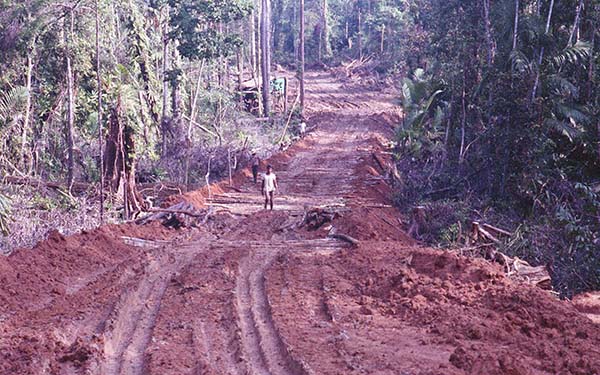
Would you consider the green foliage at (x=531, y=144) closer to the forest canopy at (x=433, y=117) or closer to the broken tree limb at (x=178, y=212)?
the forest canopy at (x=433, y=117)

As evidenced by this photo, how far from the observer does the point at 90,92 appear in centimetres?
2048

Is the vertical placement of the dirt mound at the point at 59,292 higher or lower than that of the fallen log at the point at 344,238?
higher

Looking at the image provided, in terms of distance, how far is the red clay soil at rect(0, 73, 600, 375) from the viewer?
304 inches

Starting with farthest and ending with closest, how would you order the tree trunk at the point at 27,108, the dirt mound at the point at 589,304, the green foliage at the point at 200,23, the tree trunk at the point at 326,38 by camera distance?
the tree trunk at the point at 326,38 < the green foliage at the point at 200,23 < the tree trunk at the point at 27,108 < the dirt mound at the point at 589,304

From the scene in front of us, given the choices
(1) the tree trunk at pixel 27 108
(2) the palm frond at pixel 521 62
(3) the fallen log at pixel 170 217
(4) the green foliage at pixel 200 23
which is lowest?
(3) the fallen log at pixel 170 217

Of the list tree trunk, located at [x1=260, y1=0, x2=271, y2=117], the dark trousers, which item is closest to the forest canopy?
the dark trousers

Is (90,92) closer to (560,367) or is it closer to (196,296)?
(196,296)

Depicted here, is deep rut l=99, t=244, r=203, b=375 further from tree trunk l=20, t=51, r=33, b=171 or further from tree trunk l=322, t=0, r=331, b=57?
tree trunk l=322, t=0, r=331, b=57

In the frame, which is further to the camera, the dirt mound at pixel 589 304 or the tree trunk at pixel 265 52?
the tree trunk at pixel 265 52

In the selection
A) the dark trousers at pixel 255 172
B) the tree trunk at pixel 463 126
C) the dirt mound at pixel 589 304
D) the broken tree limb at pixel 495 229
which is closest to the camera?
the dirt mound at pixel 589 304

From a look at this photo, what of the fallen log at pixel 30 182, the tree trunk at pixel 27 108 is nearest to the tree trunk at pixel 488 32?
the fallen log at pixel 30 182

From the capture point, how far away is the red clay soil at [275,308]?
7.73 meters

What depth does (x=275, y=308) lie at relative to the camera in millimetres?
9898

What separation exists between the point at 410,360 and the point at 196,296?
4131mm
